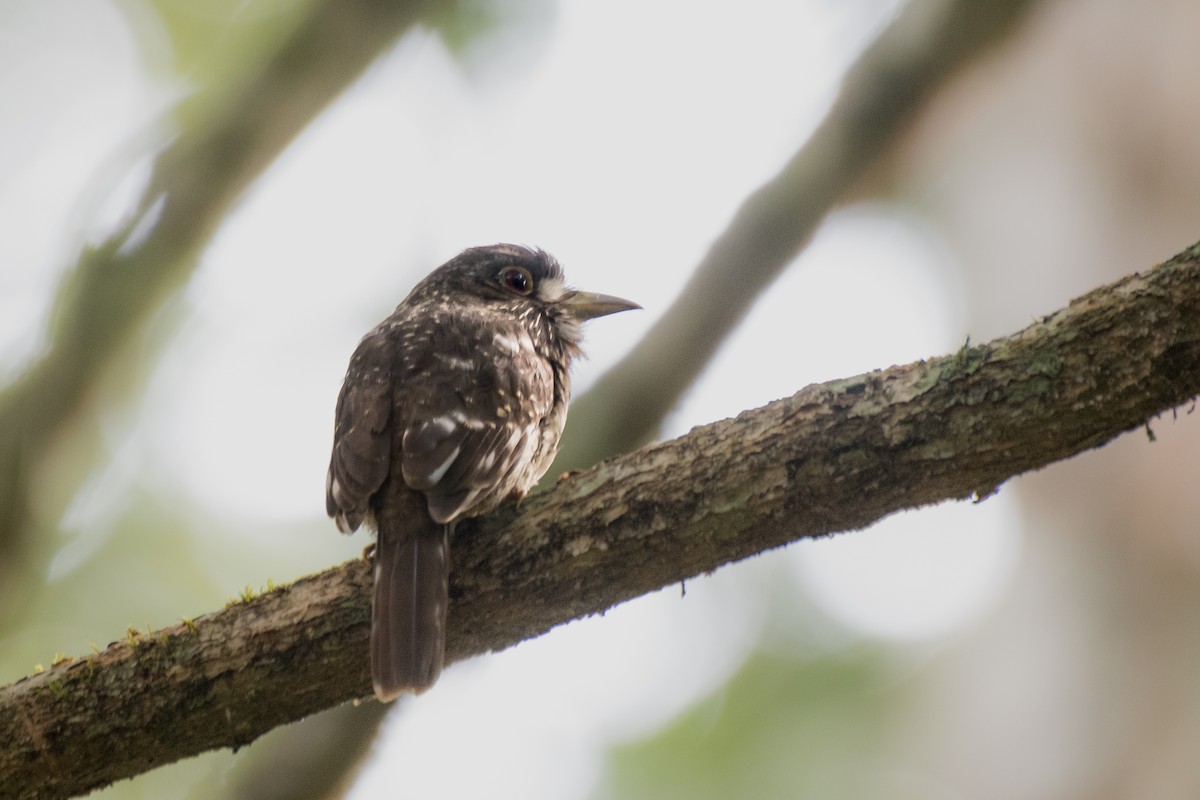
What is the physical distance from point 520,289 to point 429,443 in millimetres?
1460

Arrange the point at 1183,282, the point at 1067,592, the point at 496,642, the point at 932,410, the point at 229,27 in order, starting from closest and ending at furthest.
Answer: the point at 1183,282
the point at 932,410
the point at 496,642
the point at 229,27
the point at 1067,592

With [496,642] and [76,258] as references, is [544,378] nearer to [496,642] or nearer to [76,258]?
[496,642]

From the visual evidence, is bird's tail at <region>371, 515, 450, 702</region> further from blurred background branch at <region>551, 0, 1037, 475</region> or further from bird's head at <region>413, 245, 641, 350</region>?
bird's head at <region>413, 245, 641, 350</region>

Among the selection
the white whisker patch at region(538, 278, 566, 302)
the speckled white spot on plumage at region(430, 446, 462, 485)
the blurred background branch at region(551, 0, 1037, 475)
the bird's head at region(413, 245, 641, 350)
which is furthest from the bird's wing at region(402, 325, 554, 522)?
the white whisker patch at region(538, 278, 566, 302)

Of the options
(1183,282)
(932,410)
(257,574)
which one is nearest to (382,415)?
(932,410)

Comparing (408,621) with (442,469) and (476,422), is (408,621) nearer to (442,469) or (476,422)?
(442,469)

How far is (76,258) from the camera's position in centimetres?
404

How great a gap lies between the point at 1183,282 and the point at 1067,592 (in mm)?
3931

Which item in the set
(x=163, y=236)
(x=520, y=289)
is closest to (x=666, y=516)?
(x=520, y=289)

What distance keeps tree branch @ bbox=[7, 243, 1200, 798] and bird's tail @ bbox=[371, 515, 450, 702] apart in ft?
0.33

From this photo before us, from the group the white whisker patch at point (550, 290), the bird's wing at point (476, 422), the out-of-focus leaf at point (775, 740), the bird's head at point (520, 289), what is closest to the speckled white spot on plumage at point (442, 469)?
the bird's wing at point (476, 422)

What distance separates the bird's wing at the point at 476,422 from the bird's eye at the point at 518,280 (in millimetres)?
708

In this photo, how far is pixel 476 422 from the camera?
3285mm

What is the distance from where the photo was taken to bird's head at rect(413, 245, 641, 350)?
4.38 metres
